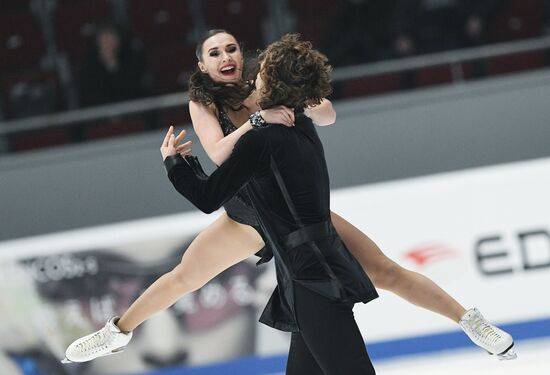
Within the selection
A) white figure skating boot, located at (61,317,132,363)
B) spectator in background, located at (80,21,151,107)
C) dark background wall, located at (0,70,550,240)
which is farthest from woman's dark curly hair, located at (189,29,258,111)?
spectator in background, located at (80,21,151,107)

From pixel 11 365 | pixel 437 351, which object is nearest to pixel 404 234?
pixel 437 351

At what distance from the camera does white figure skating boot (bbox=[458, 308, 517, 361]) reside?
3.97 m

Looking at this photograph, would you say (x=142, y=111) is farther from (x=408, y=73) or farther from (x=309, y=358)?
(x=309, y=358)

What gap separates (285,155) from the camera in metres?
3.34

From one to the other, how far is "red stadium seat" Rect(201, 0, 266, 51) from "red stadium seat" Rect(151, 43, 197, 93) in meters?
0.36

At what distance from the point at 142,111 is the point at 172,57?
1174 mm

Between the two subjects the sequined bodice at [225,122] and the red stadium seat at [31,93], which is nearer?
the sequined bodice at [225,122]

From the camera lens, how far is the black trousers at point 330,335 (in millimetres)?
3268

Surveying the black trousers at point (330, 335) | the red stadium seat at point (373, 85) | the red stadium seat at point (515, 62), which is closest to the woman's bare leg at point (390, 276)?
the black trousers at point (330, 335)

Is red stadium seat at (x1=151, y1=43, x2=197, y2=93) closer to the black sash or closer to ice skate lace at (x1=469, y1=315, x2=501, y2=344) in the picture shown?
ice skate lace at (x1=469, y1=315, x2=501, y2=344)

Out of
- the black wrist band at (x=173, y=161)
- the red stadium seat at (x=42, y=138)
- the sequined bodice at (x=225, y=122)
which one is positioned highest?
the sequined bodice at (x=225, y=122)

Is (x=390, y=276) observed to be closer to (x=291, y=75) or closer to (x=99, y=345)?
(x=291, y=75)

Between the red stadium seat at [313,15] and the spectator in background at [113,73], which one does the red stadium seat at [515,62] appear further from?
the spectator in background at [113,73]

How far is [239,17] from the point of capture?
793cm
